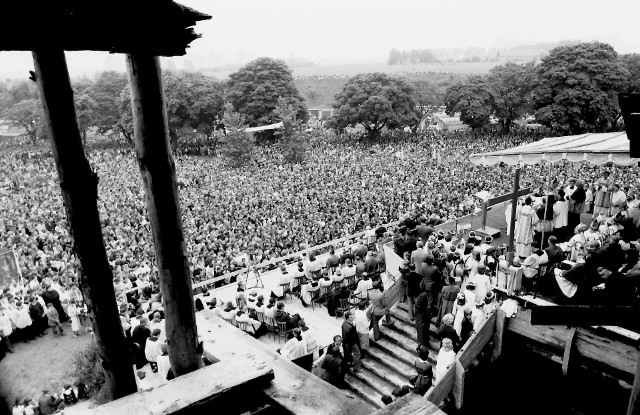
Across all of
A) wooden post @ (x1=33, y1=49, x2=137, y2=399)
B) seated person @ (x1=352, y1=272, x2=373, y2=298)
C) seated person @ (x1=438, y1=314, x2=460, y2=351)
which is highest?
wooden post @ (x1=33, y1=49, x2=137, y2=399)

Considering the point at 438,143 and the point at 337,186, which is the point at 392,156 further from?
the point at 337,186

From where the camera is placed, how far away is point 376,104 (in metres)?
42.5

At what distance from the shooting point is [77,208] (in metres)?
2.19

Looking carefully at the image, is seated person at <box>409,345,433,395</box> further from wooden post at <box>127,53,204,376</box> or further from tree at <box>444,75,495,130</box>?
tree at <box>444,75,495,130</box>

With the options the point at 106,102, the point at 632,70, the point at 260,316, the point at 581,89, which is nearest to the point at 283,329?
the point at 260,316

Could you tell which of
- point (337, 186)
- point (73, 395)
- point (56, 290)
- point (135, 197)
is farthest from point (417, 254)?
point (135, 197)

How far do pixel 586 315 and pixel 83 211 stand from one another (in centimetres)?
259

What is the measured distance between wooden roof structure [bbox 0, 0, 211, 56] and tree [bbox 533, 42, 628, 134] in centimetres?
3771

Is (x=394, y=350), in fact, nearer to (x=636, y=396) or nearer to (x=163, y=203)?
(x=636, y=396)

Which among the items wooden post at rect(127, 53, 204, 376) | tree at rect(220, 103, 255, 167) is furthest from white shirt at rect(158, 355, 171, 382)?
tree at rect(220, 103, 255, 167)

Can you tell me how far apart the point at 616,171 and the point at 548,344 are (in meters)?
19.3

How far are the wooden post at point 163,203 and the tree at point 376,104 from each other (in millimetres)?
41283

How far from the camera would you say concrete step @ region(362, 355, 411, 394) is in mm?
7398

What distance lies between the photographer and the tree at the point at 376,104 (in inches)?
1686
